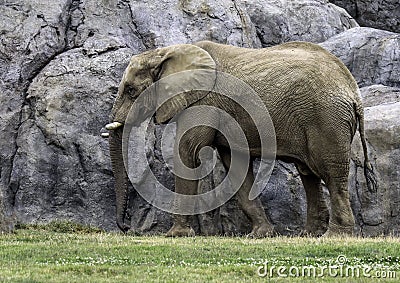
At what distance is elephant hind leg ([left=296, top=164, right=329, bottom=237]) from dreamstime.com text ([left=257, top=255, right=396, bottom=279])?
5.67 metres

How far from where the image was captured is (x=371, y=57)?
23.8 m

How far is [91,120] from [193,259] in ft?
23.7

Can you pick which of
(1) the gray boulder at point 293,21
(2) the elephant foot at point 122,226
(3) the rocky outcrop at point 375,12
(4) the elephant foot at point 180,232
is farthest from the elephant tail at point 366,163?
(3) the rocky outcrop at point 375,12

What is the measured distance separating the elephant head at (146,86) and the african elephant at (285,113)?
0.02 m

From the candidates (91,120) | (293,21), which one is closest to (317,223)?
(91,120)

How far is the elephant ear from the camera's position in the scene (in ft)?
62.3

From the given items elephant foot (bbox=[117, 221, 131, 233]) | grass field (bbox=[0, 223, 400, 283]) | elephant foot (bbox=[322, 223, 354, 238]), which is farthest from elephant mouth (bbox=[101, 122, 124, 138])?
elephant foot (bbox=[322, 223, 354, 238])

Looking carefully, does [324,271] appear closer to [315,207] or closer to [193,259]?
[193,259]

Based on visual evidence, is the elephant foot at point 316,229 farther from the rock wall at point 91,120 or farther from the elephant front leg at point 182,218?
the elephant front leg at point 182,218

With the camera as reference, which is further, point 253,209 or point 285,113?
point 253,209

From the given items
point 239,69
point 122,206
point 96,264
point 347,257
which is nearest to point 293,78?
point 239,69

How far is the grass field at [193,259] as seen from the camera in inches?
487

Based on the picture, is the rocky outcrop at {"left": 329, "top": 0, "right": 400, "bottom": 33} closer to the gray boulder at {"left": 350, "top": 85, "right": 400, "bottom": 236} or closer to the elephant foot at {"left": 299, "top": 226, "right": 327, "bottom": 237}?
the gray boulder at {"left": 350, "top": 85, "right": 400, "bottom": 236}
